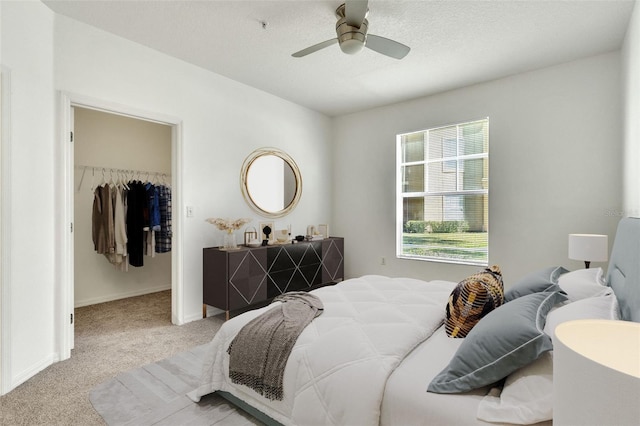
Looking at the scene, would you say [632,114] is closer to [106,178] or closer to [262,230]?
[262,230]

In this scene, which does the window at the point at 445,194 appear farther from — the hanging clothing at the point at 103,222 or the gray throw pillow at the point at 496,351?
the hanging clothing at the point at 103,222

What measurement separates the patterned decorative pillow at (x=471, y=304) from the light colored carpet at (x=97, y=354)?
199cm

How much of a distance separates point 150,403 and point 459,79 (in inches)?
165

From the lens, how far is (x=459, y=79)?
151 inches

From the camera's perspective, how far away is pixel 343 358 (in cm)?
146

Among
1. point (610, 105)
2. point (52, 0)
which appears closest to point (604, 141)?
point (610, 105)

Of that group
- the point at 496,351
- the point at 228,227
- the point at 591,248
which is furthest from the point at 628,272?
the point at 228,227

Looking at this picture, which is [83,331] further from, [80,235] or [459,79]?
[459,79]

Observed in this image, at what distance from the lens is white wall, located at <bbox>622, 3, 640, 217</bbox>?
229 cm

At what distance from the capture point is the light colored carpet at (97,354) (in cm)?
190

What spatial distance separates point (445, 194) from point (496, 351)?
3.41m

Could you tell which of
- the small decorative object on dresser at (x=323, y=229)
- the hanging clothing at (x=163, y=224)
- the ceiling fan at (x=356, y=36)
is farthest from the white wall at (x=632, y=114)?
the hanging clothing at (x=163, y=224)

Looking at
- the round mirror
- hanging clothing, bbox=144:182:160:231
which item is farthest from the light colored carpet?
the round mirror

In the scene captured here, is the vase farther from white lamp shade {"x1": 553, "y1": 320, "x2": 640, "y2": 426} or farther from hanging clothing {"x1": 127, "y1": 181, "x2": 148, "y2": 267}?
white lamp shade {"x1": 553, "y1": 320, "x2": 640, "y2": 426}
